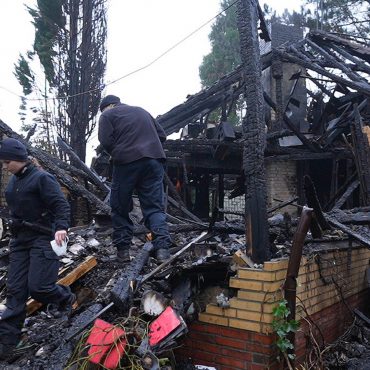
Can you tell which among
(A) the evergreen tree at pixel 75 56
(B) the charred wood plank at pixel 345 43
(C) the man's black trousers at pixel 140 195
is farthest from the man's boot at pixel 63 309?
(A) the evergreen tree at pixel 75 56

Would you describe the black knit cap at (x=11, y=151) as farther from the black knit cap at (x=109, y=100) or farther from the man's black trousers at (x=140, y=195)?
the black knit cap at (x=109, y=100)

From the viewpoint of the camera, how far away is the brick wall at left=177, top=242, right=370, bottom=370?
10.2 feet

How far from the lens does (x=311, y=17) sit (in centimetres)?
1905

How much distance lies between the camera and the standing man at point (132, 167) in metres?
3.85

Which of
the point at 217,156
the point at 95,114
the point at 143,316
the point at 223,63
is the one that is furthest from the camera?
the point at 223,63

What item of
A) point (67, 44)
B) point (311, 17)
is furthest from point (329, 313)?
point (311, 17)

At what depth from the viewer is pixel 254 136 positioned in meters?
3.23

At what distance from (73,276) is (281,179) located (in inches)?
286

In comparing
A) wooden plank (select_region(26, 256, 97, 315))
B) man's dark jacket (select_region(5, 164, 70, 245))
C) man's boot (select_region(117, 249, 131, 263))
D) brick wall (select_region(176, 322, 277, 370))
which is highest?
man's dark jacket (select_region(5, 164, 70, 245))

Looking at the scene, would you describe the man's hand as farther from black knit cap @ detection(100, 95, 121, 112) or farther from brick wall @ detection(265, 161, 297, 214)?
brick wall @ detection(265, 161, 297, 214)

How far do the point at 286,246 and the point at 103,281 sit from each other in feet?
5.84

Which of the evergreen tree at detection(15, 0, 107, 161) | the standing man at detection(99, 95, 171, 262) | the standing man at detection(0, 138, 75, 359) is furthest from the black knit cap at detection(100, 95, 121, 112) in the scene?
the evergreen tree at detection(15, 0, 107, 161)

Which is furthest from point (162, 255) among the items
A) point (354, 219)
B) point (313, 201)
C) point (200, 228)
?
point (354, 219)

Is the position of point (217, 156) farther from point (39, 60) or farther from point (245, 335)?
point (39, 60)
